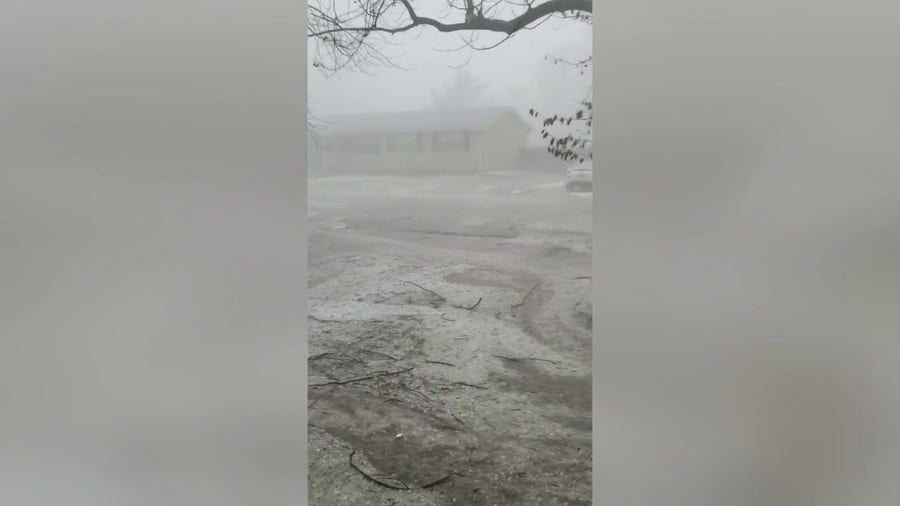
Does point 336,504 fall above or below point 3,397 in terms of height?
below

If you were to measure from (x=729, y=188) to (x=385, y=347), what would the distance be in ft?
3.64

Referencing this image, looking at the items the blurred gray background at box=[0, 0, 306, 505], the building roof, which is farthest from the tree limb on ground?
the building roof

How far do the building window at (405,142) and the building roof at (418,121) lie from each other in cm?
2

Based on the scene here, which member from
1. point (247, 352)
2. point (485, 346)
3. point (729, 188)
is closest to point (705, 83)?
point (729, 188)

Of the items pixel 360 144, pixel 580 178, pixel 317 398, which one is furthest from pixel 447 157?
pixel 317 398

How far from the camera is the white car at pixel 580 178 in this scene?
174 centimetres

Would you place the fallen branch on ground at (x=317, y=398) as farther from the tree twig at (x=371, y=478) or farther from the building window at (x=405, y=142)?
the building window at (x=405, y=142)

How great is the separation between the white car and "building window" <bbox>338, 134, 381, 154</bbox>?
62cm

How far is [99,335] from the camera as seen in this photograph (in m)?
2.12

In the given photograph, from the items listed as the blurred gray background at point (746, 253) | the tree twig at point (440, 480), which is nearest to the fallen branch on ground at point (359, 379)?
the tree twig at point (440, 480)

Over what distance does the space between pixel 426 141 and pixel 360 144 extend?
0.22 meters

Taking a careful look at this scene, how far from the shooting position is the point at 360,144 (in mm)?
1949

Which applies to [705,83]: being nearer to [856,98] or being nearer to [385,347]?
[856,98]

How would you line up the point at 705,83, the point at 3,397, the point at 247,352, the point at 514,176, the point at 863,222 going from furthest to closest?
the point at 3,397
the point at 247,352
the point at 514,176
the point at 705,83
the point at 863,222
